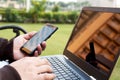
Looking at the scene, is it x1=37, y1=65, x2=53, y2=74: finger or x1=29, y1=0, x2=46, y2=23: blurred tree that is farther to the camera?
x1=29, y1=0, x2=46, y2=23: blurred tree

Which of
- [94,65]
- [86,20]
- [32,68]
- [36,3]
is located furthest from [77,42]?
[36,3]

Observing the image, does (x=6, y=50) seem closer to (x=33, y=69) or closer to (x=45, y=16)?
(x=33, y=69)

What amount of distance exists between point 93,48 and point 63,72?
0.34ft

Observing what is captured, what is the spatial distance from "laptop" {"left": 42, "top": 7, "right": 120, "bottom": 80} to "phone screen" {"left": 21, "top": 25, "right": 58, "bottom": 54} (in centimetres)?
8

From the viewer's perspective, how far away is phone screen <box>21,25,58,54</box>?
82 centimetres

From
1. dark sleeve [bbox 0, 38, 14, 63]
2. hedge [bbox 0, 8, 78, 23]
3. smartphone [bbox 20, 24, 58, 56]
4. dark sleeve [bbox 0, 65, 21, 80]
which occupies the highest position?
dark sleeve [bbox 0, 65, 21, 80]

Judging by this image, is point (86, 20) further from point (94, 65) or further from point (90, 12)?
point (94, 65)

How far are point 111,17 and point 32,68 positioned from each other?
0.29m

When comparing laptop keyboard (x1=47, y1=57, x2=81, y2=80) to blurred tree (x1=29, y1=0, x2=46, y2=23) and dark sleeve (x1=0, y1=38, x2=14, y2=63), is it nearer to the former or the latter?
dark sleeve (x1=0, y1=38, x2=14, y2=63)

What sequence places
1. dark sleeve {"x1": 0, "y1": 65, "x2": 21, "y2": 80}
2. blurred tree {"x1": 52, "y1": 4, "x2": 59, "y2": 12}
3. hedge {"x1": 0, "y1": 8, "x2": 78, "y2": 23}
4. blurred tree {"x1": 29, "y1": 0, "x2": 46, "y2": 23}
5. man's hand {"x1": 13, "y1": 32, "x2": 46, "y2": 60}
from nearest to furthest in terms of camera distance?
dark sleeve {"x1": 0, "y1": 65, "x2": 21, "y2": 80} → man's hand {"x1": 13, "y1": 32, "x2": 46, "y2": 60} → hedge {"x1": 0, "y1": 8, "x2": 78, "y2": 23} → blurred tree {"x1": 29, "y1": 0, "x2": 46, "y2": 23} → blurred tree {"x1": 52, "y1": 4, "x2": 59, "y2": 12}

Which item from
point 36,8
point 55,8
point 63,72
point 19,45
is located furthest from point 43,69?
point 55,8

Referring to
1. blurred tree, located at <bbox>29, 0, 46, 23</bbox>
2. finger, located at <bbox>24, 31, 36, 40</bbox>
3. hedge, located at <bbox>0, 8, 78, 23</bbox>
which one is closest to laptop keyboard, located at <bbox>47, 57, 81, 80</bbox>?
finger, located at <bbox>24, 31, 36, 40</bbox>

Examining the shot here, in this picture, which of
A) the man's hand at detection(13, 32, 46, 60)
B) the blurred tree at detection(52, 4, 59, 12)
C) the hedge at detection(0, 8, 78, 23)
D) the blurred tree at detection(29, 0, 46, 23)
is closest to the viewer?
the man's hand at detection(13, 32, 46, 60)

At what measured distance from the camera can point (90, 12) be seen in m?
0.88
